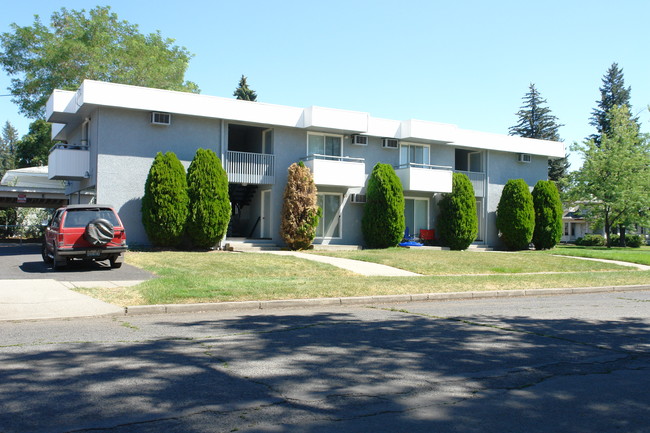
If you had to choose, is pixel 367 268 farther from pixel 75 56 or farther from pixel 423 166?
pixel 75 56

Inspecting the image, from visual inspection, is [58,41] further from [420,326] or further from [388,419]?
[388,419]

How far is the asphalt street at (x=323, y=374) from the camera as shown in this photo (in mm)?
4500

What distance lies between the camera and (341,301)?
11797 mm

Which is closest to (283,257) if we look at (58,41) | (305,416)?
(305,416)

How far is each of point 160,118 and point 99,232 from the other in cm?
851

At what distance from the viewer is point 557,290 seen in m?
14.7

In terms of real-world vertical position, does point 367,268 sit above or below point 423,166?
below

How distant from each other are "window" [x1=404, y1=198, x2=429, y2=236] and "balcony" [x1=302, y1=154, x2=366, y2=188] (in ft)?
12.9

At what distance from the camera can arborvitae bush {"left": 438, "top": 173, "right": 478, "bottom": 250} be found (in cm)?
2825

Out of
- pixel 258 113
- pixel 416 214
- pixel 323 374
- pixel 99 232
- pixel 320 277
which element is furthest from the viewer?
pixel 416 214

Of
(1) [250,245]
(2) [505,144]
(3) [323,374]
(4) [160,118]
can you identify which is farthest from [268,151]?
(3) [323,374]

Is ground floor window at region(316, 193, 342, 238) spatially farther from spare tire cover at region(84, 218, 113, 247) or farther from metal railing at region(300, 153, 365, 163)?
spare tire cover at region(84, 218, 113, 247)

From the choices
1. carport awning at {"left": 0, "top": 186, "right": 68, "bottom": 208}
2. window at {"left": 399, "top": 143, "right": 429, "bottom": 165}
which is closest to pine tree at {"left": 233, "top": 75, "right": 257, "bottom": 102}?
carport awning at {"left": 0, "top": 186, "right": 68, "bottom": 208}

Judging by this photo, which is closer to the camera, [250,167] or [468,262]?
[468,262]
